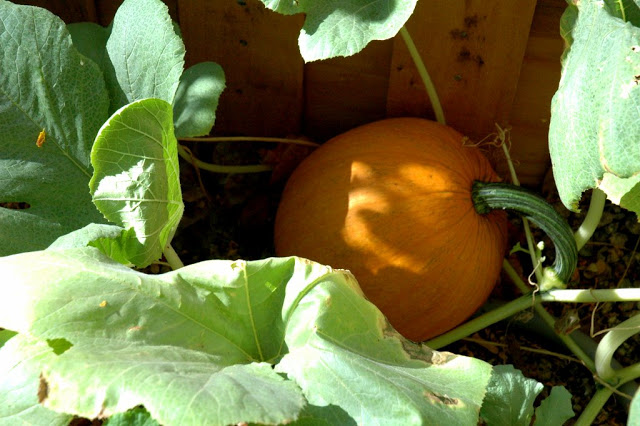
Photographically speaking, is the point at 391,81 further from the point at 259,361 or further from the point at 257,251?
the point at 259,361

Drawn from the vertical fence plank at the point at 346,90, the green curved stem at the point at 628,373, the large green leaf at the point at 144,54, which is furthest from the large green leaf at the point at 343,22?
the green curved stem at the point at 628,373

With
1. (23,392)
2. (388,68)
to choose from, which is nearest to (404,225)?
(388,68)

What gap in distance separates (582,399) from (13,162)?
126 cm

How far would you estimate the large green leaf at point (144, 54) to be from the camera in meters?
1.19

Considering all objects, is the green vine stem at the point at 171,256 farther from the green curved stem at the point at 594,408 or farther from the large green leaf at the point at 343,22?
the green curved stem at the point at 594,408

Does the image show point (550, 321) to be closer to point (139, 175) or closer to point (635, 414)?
point (635, 414)

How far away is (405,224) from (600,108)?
1.74 feet

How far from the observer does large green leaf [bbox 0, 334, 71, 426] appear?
0.92m

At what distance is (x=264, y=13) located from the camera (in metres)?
1.54

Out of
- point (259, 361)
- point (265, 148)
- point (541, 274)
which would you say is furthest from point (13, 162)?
point (541, 274)

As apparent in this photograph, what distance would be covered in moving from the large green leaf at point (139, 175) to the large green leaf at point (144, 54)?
4.6 inches

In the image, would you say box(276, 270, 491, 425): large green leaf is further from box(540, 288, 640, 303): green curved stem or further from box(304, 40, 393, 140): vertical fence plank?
box(304, 40, 393, 140): vertical fence plank

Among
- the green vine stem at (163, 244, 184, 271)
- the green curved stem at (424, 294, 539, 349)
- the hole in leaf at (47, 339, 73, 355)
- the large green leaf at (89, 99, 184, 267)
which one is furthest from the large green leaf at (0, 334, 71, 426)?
the green curved stem at (424, 294, 539, 349)

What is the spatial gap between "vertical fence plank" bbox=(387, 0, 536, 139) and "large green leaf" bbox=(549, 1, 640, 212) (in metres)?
0.41
